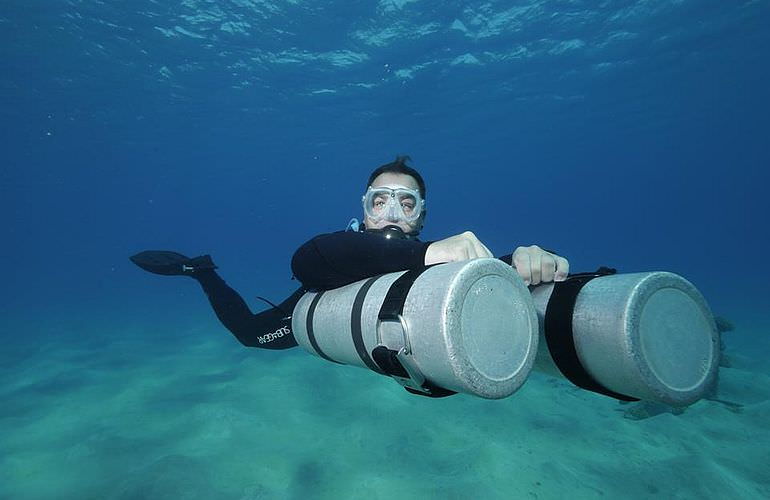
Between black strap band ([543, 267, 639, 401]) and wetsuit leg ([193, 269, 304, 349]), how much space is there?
3.28 meters

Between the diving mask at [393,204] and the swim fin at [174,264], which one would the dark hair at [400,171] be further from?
the swim fin at [174,264]

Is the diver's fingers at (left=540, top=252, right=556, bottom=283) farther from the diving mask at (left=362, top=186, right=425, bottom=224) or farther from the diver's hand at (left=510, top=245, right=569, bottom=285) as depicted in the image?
the diving mask at (left=362, top=186, right=425, bottom=224)

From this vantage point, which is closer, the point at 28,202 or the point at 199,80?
the point at 199,80

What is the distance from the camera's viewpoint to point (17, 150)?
111 feet

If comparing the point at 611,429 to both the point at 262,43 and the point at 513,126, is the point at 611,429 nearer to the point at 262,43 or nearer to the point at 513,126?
the point at 262,43

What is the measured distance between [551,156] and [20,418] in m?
46.9

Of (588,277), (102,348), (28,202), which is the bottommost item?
(102,348)

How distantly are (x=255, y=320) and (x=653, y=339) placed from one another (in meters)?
5.25

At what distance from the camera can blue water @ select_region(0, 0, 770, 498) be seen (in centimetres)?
437

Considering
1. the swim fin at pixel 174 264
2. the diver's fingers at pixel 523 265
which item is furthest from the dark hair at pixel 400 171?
the swim fin at pixel 174 264

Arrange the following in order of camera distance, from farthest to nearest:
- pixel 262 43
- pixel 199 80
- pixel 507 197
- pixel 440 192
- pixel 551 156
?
pixel 507 197
pixel 440 192
pixel 551 156
pixel 199 80
pixel 262 43

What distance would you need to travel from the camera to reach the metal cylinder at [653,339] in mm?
1573

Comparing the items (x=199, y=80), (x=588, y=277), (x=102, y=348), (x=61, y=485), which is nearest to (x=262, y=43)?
(x=199, y=80)

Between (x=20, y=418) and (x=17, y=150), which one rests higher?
(x=17, y=150)
